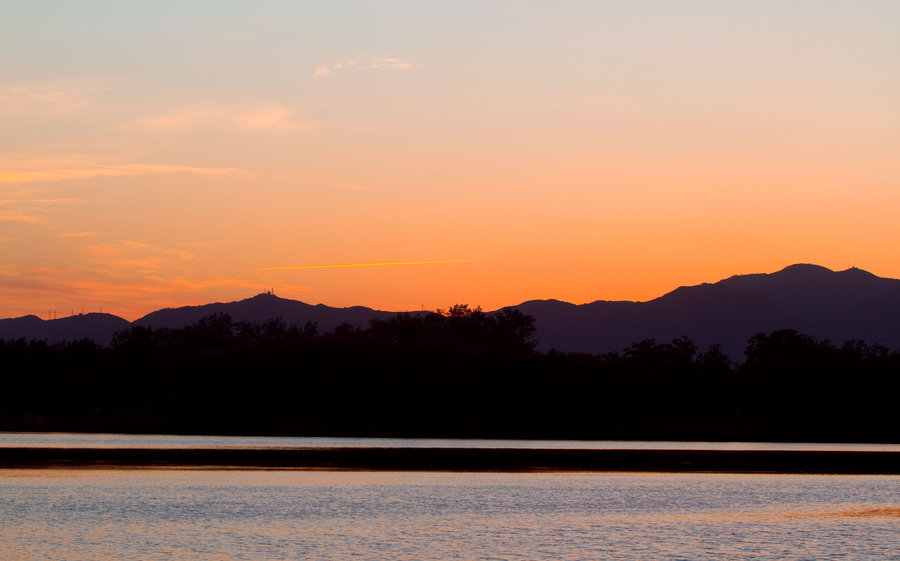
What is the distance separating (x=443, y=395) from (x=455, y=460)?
57.6 m

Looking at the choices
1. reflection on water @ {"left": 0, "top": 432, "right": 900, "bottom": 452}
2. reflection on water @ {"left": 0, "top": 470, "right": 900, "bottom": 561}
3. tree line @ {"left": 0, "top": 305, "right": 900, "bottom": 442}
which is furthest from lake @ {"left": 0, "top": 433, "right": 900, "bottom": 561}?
tree line @ {"left": 0, "top": 305, "right": 900, "bottom": 442}

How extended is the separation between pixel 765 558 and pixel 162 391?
112358 mm

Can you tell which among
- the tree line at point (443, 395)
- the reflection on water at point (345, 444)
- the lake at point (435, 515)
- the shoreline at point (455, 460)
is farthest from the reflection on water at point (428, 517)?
the tree line at point (443, 395)

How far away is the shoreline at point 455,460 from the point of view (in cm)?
7169

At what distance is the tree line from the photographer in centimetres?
13338

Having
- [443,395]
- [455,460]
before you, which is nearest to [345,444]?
[455,460]

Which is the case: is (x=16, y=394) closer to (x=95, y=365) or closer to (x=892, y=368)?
(x=95, y=365)

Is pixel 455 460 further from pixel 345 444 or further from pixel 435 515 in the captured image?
pixel 435 515

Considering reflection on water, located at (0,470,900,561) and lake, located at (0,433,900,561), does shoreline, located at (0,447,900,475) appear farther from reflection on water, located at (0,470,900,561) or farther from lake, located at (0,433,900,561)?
reflection on water, located at (0,470,900,561)

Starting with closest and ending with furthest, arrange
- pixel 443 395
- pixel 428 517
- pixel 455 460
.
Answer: pixel 428 517 < pixel 455 460 < pixel 443 395

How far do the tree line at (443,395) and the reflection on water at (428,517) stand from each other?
6772cm

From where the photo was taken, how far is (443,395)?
13750 centimetres

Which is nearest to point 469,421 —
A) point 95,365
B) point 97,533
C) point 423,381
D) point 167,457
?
point 423,381

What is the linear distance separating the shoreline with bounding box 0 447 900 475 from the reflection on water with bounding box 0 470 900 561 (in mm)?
6508
